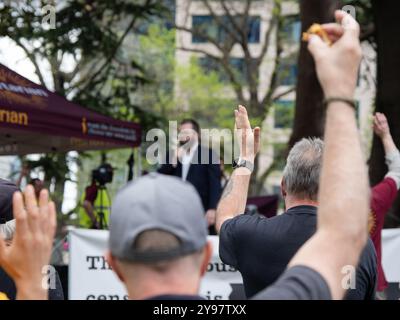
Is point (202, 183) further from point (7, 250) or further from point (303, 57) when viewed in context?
point (7, 250)

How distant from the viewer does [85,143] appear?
36.0 ft

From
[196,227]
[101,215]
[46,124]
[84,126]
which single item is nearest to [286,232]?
[196,227]

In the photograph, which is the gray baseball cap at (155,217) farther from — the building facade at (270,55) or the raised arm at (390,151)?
the building facade at (270,55)

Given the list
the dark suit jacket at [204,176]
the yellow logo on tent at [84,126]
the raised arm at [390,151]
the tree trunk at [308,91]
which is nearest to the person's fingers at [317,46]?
the raised arm at [390,151]

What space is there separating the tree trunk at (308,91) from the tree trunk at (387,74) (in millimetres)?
747

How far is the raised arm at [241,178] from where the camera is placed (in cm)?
359

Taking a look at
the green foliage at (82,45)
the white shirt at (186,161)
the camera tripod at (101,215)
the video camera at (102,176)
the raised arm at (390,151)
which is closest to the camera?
the raised arm at (390,151)

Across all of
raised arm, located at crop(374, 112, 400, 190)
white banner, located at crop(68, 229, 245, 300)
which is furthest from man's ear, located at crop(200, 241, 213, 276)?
white banner, located at crop(68, 229, 245, 300)

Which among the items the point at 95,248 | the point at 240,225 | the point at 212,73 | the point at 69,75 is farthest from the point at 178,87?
the point at 240,225

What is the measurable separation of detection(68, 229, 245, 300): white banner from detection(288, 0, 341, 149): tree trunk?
3.85 meters

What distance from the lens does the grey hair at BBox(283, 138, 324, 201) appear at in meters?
3.45

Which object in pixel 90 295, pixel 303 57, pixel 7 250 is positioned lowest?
pixel 90 295

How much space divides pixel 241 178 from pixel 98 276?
14.1 ft
